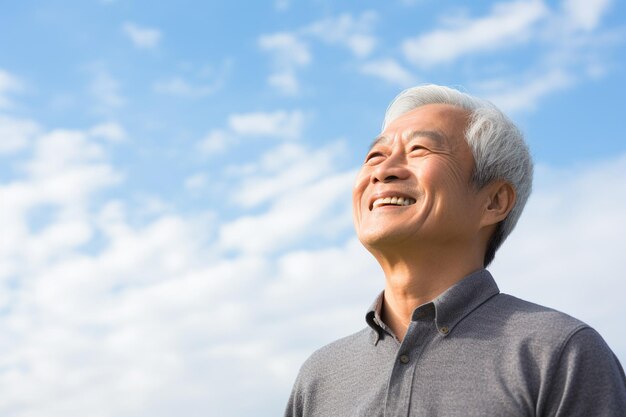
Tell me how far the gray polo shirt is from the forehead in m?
0.62

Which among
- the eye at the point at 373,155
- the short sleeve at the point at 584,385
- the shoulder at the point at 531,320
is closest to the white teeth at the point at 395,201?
the eye at the point at 373,155

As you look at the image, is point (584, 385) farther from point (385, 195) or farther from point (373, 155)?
point (373, 155)

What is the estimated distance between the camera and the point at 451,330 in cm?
315

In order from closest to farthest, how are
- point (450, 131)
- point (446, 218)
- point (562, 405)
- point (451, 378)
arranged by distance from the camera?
1. point (562, 405)
2. point (451, 378)
3. point (446, 218)
4. point (450, 131)

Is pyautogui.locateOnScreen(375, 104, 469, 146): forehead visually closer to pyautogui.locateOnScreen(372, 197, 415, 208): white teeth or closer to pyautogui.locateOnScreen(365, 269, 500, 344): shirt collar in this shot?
pyautogui.locateOnScreen(372, 197, 415, 208): white teeth

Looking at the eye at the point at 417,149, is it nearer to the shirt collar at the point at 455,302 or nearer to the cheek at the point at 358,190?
the cheek at the point at 358,190

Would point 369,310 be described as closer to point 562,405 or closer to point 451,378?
point 451,378

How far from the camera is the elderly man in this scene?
2.89 m

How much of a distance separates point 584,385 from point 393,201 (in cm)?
105

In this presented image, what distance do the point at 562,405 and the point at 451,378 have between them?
0.40 metres

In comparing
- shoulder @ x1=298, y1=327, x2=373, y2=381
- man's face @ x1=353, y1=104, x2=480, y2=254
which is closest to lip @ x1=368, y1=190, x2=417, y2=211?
man's face @ x1=353, y1=104, x2=480, y2=254

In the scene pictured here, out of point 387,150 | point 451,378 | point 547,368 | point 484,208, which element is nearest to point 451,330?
→ point 451,378

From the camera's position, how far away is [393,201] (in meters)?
3.40

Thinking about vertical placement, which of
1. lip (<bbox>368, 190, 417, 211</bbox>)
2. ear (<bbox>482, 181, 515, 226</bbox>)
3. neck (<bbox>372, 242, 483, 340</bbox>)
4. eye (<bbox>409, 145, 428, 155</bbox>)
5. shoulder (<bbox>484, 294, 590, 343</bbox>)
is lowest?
shoulder (<bbox>484, 294, 590, 343</bbox>)
